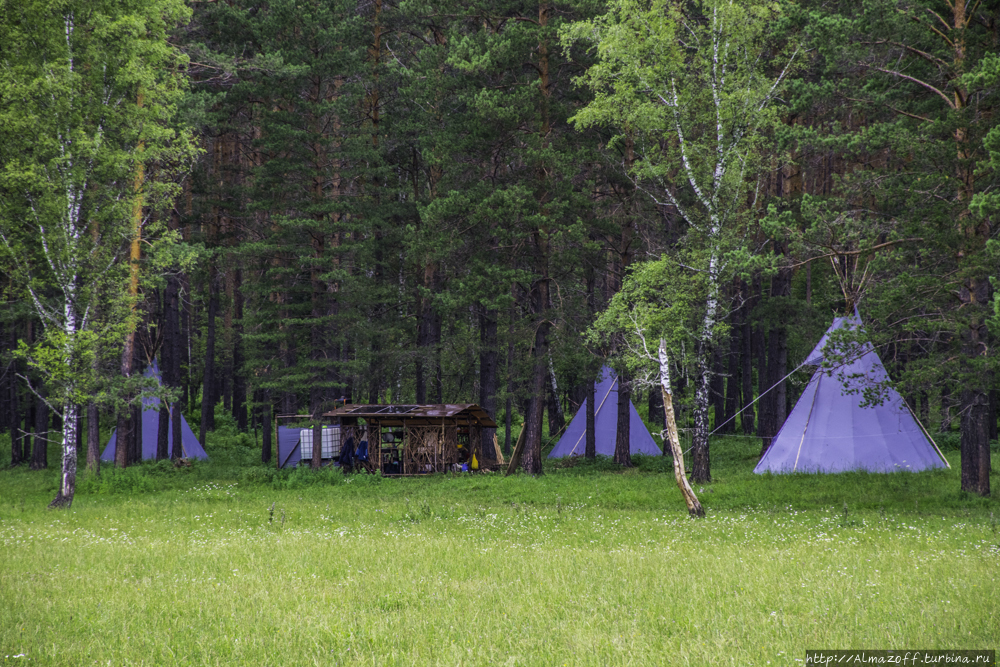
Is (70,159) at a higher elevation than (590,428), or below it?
higher

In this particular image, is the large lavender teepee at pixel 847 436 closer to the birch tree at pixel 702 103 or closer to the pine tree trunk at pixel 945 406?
the pine tree trunk at pixel 945 406

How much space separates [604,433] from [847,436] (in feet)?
33.7

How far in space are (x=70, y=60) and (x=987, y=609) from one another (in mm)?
19953

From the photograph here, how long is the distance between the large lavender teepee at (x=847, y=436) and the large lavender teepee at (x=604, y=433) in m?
7.33

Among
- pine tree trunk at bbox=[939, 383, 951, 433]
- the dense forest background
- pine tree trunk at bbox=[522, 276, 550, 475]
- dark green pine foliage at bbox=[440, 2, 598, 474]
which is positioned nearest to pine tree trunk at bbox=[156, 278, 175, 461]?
the dense forest background

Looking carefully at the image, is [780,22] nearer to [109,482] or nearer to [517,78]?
Answer: [517,78]

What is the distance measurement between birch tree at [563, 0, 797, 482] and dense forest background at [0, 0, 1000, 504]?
0.30 feet

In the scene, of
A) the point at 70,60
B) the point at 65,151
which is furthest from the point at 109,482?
the point at 70,60

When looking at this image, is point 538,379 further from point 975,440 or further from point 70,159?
point 70,159

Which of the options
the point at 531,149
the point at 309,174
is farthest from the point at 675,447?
the point at 309,174

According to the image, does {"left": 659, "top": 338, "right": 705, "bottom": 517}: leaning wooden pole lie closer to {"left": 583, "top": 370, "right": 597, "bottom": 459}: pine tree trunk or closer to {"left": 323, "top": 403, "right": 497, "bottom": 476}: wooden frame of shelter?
{"left": 323, "top": 403, "right": 497, "bottom": 476}: wooden frame of shelter

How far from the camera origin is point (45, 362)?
54.7 ft

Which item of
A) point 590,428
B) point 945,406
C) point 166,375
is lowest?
point 590,428

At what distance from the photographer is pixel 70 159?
1698 centimetres
